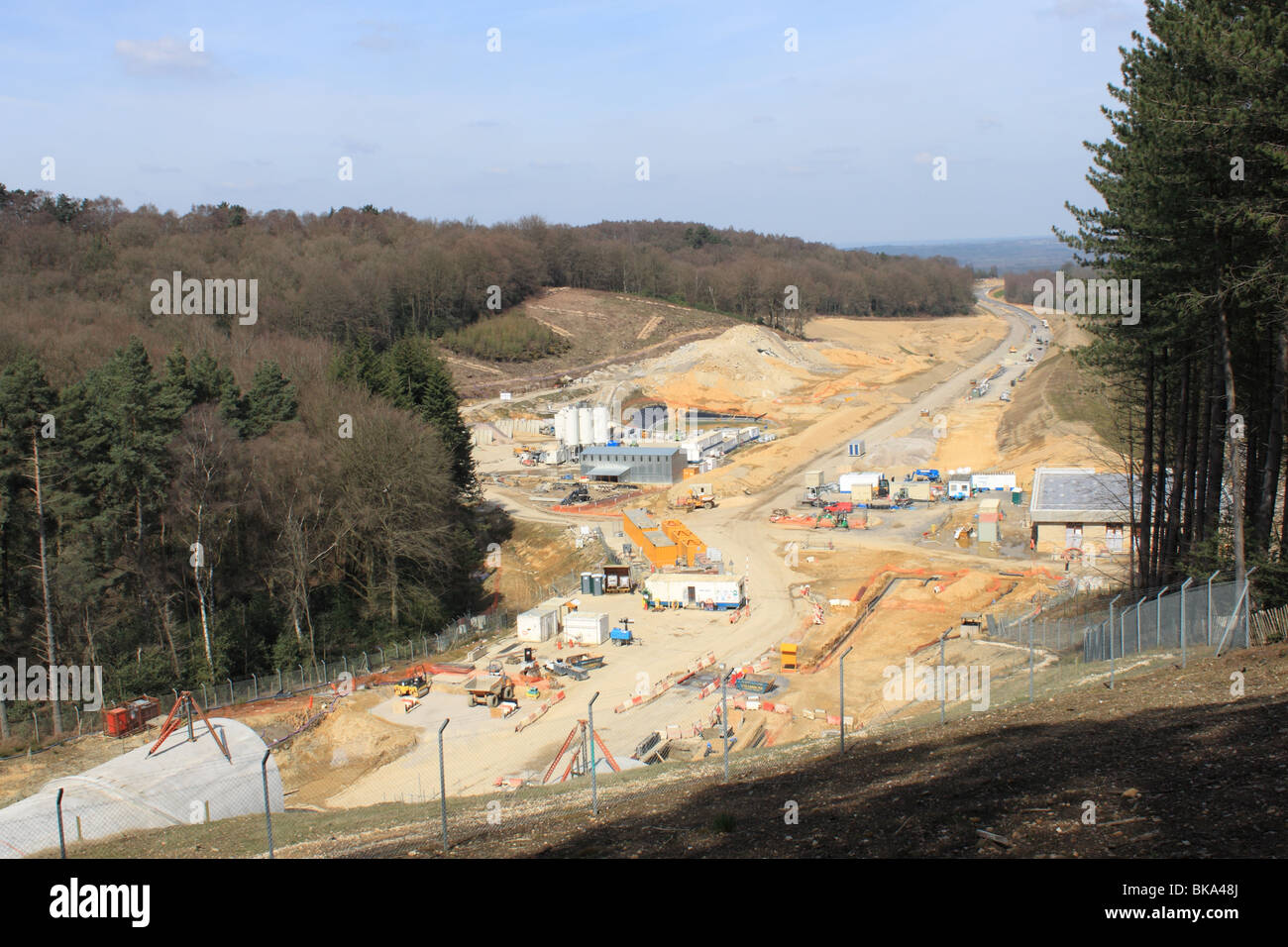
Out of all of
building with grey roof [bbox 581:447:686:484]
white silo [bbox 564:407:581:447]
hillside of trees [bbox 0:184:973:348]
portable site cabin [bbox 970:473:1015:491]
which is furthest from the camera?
hillside of trees [bbox 0:184:973:348]

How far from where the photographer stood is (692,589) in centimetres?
3653

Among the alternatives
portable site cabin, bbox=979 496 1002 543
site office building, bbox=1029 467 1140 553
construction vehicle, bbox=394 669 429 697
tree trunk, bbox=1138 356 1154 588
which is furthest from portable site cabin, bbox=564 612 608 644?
site office building, bbox=1029 467 1140 553

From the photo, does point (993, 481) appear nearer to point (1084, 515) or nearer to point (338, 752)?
point (1084, 515)

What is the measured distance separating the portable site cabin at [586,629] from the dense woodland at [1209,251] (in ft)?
57.5

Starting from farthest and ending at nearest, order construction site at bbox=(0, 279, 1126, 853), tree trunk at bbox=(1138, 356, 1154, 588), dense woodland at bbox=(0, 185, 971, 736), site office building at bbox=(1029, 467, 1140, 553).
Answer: site office building at bbox=(1029, 467, 1140, 553), dense woodland at bbox=(0, 185, 971, 736), construction site at bbox=(0, 279, 1126, 853), tree trunk at bbox=(1138, 356, 1154, 588)

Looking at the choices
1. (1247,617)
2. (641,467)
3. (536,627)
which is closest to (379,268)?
(641,467)

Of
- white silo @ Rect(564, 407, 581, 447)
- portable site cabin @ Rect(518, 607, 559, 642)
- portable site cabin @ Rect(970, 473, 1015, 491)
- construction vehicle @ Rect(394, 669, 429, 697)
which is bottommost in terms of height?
construction vehicle @ Rect(394, 669, 429, 697)

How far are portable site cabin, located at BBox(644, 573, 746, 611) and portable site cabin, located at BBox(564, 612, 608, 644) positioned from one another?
4604 mm

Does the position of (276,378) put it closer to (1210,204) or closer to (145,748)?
(145,748)

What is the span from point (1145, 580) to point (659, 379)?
238 feet

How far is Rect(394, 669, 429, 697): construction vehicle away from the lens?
92.4ft

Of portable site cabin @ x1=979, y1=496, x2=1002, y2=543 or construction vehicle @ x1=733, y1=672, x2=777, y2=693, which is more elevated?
portable site cabin @ x1=979, y1=496, x2=1002, y2=543

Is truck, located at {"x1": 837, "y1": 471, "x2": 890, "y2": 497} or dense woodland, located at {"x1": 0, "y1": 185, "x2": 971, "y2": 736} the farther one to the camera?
truck, located at {"x1": 837, "y1": 471, "x2": 890, "y2": 497}

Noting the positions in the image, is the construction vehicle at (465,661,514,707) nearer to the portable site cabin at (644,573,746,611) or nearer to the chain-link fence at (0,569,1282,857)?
the chain-link fence at (0,569,1282,857)
